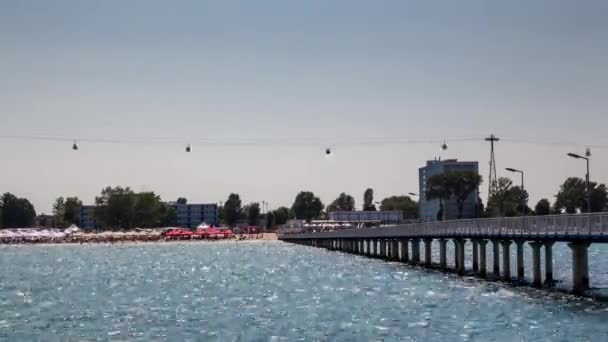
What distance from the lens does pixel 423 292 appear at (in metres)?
74.1

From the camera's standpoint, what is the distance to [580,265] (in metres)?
66.6

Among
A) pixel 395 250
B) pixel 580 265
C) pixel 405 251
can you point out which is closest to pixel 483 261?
pixel 580 265

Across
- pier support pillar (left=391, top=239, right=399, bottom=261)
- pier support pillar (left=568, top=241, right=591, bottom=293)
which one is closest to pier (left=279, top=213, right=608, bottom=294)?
pier support pillar (left=568, top=241, right=591, bottom=293)

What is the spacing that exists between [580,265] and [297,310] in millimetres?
18174

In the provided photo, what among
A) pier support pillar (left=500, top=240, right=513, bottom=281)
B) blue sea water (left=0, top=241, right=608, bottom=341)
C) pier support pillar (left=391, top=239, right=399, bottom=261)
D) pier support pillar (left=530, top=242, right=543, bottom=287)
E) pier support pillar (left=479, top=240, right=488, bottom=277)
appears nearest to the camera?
blue sea water (left=0, top=241, right=608, bottom=341)

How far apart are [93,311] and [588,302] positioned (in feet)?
95.1

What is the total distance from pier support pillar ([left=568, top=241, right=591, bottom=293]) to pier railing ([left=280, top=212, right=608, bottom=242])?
37.9 inches

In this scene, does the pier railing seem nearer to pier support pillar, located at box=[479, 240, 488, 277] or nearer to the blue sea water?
pier support pillar, located at box=[479, 240, 488, 277]

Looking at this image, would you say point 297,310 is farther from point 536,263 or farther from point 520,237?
point 536,263

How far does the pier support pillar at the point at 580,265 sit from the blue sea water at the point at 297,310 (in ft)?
8.79

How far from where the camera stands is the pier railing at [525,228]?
61922 millimetres

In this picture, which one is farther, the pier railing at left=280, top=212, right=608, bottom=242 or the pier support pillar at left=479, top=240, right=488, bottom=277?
the pier support pillar at left=479, top=240, right=488, bottom=277

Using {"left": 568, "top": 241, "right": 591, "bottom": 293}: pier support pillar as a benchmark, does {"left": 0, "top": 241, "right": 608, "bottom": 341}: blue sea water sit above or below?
below

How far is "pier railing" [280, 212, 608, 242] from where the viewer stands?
2438 inches
